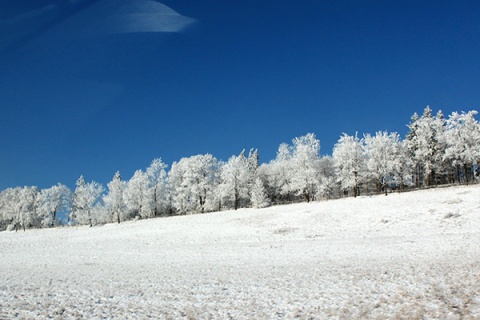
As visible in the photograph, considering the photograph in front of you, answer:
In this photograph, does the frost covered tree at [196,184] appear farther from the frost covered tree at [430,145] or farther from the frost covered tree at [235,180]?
the frost covered tree at [430,145]

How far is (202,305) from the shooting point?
505 inches

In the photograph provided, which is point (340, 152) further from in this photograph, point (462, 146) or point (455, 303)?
point (455, 303)

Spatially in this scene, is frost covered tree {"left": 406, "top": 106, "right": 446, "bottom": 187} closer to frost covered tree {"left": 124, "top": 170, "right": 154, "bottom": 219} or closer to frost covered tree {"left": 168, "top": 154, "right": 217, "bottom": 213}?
frost covered tree {"left": 168, "top": 154, "right": 217, "bottom": 213}

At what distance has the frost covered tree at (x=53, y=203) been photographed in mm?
94062

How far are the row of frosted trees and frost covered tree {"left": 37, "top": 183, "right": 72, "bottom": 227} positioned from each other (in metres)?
0.25

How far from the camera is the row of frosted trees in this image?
65625mm

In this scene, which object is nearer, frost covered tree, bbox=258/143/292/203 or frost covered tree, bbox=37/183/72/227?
frost covered tree, bbox=258/143/292/203

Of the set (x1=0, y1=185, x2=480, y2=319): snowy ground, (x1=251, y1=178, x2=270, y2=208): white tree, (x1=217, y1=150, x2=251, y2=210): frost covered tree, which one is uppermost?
(x1=217, y1=150, x2=251, y2=210): frost covered tree

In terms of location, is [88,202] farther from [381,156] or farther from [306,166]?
[381,156]

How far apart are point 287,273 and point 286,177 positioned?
64.6 metres

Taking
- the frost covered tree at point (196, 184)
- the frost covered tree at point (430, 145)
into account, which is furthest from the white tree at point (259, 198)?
the frost covered tree at point (430, 145)

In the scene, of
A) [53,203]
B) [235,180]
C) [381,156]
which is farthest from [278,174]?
[53,203]

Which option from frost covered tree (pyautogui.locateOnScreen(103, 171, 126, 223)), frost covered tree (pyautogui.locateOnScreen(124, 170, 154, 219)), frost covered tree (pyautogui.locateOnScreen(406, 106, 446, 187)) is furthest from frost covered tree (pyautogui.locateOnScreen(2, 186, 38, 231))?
frost covered tree (pyautogui.locateOnScreen(406, 106, 446, 187))

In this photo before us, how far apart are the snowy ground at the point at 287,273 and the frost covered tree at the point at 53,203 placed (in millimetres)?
59869
